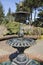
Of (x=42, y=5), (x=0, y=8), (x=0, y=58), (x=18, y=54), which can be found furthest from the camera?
(x=0, y=8)

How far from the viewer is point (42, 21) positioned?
21562 mm

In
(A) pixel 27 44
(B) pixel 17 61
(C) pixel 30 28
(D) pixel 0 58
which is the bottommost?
(C) pixel 30 28

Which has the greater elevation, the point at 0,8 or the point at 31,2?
the point at 31,2

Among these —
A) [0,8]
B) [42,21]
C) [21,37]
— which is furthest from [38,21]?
[21,37]

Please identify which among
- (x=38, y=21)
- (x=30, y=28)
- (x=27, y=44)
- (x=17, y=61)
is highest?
(x=27, y=44)

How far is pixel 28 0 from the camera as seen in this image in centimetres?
2114

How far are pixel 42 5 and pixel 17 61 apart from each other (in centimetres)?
1886

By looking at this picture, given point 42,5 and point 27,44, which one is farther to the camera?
point 42,5

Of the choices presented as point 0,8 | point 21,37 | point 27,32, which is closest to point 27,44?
point 21,37

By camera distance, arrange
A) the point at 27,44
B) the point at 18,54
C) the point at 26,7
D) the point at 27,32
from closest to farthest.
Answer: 1. the point at 27,44
2. the point at 18,54
3. the point at 27,32
4. the point at 26,7

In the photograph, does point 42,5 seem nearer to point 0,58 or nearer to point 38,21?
point 38,21

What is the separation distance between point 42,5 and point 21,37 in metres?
18.6

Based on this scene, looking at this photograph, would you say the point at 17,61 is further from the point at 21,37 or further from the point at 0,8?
the point at 0,8

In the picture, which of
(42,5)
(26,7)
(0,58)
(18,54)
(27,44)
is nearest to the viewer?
(27,44)
